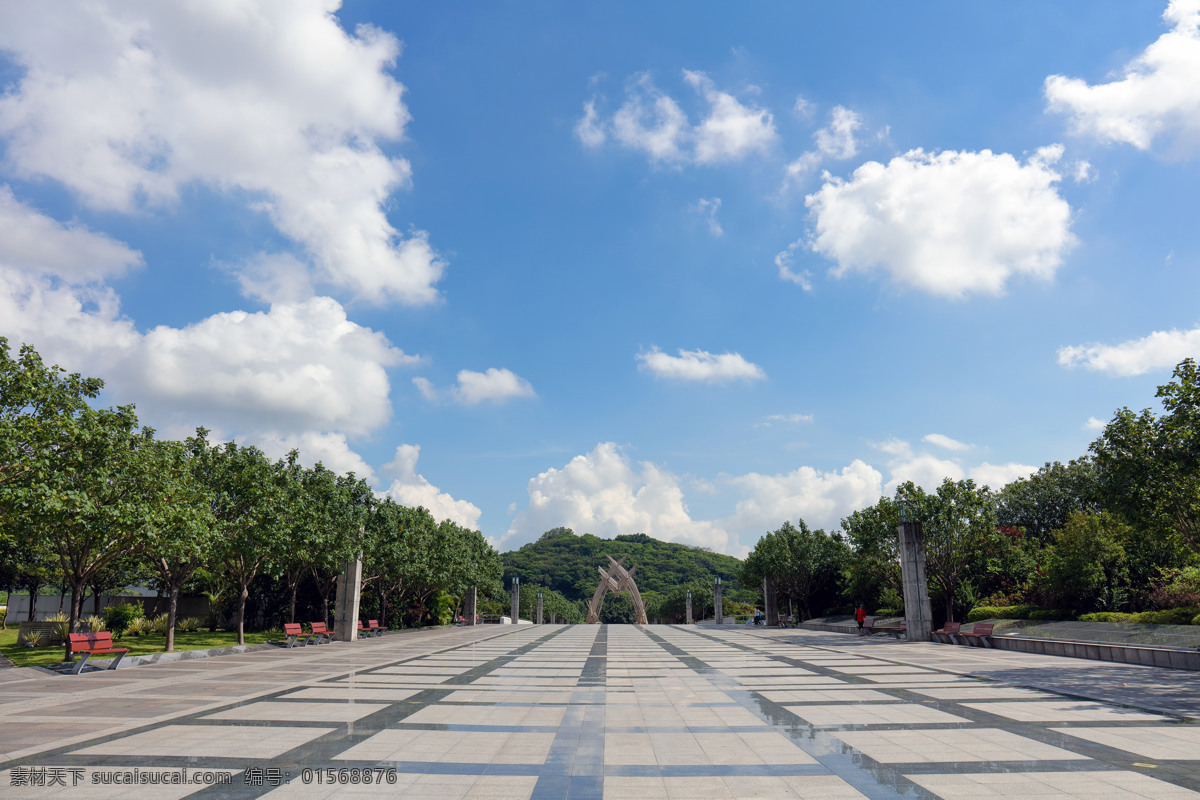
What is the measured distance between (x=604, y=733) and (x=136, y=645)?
18.0 m

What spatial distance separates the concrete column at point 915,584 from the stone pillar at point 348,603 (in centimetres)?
2110

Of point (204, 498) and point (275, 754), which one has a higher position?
point (204, 498)

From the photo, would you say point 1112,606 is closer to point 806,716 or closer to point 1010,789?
point 806,716

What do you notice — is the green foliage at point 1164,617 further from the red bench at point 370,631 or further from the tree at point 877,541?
the red bench at point 370,631

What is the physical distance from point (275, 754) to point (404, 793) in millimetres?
2202

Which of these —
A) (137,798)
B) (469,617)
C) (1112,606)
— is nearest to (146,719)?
(137,798)

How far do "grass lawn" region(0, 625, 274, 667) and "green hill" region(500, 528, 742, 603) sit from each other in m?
63.7

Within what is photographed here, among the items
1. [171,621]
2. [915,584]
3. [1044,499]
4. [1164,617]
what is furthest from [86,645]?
[1044,499]

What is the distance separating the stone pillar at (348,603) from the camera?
2509cm

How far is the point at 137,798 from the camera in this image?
5422 mm

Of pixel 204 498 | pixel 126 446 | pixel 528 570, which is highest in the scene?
pixel 126 446

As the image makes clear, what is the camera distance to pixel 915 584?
80.7 feet

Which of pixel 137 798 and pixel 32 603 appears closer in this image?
pixel 137 798

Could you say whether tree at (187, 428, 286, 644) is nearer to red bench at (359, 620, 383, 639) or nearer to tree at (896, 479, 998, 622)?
red bench at (359, 620, 383, 639)
